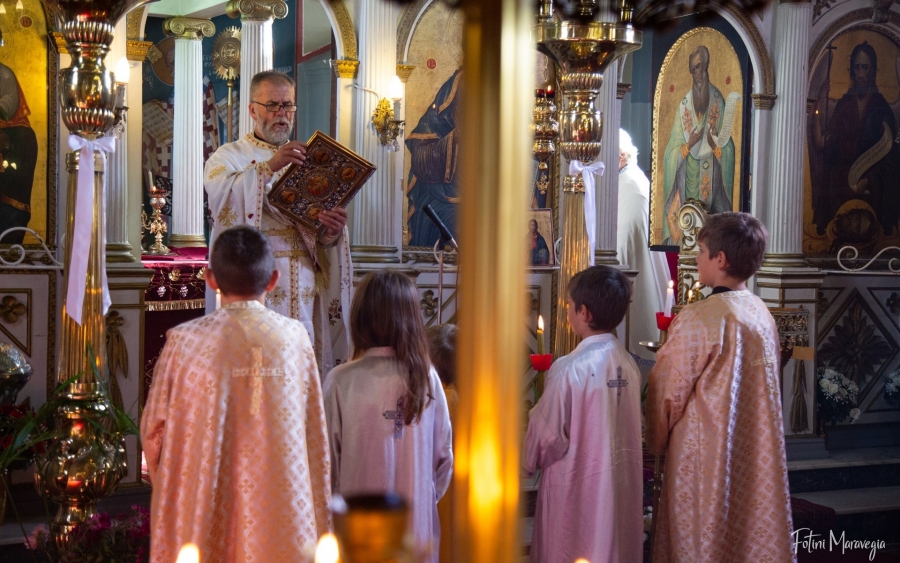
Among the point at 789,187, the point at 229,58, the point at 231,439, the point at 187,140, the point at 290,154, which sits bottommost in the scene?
the point at 231,439

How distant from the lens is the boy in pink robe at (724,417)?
399 centimetres

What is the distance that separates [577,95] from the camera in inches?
153

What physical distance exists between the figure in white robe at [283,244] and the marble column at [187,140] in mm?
6360

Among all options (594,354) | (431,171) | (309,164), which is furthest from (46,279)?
(594,354)

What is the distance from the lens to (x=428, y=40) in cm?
808

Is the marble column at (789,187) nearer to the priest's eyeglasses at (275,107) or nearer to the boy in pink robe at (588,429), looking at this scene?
the priest's eyeglasses at (275,107)

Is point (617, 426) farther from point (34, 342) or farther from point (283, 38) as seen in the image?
point (283, 38)

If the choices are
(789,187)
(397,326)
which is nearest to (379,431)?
(397,326)

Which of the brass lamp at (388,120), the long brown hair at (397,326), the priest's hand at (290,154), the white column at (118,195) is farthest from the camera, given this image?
the brass lamp at (388,120)

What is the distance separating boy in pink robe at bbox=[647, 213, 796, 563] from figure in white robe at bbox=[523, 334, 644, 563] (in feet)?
1.00

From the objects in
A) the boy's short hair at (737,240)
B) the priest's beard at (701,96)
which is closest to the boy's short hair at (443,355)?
the boy's short hair at (737,240)

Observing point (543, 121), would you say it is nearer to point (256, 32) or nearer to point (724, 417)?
point (724, 417)

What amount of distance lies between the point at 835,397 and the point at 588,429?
5.52 m

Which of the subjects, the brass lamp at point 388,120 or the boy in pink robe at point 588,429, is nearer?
the boy in pink robe at point 588,429
